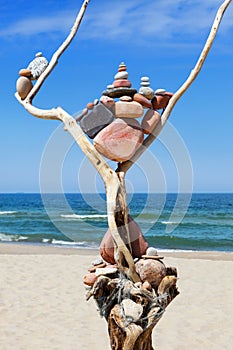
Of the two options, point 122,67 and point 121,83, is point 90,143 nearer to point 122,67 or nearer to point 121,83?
point 121,83

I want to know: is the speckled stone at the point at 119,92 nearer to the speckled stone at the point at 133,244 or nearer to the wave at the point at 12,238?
the speckled stone at the point at 133,244

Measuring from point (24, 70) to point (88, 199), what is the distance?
110cm

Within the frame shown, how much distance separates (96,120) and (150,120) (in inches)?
14.1

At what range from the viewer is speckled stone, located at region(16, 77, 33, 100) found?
3670mm

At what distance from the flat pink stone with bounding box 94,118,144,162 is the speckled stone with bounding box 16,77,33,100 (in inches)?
27.5

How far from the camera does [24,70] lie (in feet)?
12.2

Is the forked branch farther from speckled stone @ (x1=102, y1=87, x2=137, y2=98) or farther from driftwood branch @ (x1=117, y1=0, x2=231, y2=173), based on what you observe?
speckled stone @ (x1=102, y1=87, x2=137, y2=98)

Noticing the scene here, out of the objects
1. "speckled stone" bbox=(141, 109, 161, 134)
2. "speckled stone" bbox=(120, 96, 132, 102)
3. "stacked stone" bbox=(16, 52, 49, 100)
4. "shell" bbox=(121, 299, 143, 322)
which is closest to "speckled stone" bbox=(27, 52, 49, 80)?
"stacked stone" bbox=(16, 52, 49, 100)

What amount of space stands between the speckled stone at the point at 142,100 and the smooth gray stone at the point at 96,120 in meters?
0.20

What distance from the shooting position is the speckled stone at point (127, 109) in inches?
131

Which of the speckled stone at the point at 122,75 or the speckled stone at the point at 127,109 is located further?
the speckled stone at the point at 122,75

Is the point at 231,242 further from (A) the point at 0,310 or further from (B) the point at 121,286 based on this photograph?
(B) the point at 121,286

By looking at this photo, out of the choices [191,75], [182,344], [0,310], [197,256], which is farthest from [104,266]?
[197,256]

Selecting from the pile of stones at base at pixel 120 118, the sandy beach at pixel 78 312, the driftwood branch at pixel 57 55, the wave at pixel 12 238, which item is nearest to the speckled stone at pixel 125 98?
the pile of stones at base at pixel 120 118
